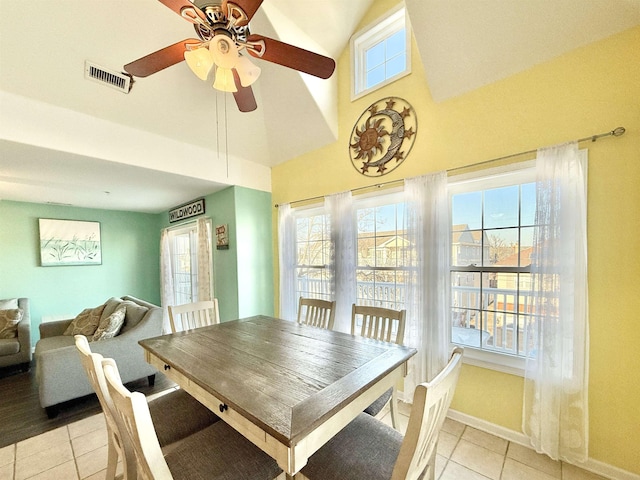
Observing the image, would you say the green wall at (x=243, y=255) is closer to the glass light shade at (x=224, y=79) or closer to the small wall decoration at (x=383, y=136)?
the small wall decoration at (x=383, y=136)

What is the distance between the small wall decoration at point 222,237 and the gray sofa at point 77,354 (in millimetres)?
1045

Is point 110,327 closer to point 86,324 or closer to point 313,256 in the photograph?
point 86,324

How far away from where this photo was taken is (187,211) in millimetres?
4090

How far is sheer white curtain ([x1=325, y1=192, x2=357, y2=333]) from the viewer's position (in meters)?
2.61

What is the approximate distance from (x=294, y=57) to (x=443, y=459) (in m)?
2.67

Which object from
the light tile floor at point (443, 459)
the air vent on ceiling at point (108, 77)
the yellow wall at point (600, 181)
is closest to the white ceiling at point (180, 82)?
the air vent on ceiling at point (108, 77)

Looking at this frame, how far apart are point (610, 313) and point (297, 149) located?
9.88 ft

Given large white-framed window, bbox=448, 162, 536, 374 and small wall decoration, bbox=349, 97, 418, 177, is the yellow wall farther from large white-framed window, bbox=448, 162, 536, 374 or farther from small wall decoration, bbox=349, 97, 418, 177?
small wall decoration, bbox=349, 97, 418, 177

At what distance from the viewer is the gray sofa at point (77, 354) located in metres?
2.05

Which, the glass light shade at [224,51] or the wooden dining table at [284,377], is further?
the glass light shade at [224,51]

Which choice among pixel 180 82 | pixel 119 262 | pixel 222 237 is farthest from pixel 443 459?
pixel 119 262

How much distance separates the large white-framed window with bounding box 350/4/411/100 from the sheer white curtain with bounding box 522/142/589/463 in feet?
4.99

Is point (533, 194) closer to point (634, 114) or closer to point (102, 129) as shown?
point (634, 114)

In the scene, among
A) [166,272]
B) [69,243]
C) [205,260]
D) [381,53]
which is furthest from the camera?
[166,272]
